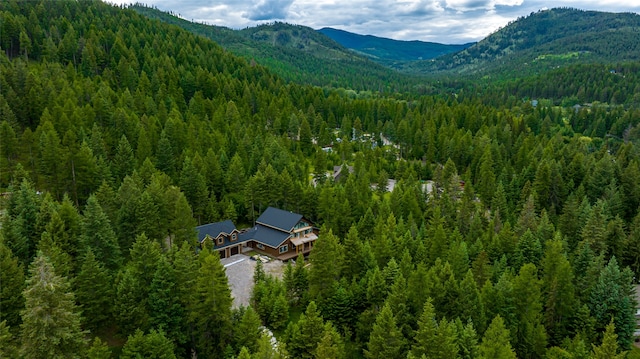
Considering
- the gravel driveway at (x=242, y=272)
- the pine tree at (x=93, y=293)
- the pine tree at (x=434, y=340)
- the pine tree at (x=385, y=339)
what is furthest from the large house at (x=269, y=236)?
the pine tree at (x=434, y=340)

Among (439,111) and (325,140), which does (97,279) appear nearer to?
(325,140)

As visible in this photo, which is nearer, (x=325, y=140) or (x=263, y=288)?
(x=263, y=288)

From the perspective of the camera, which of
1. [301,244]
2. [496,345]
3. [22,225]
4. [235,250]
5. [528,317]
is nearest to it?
[496,345]

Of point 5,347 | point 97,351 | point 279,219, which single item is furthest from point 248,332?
point 279,219

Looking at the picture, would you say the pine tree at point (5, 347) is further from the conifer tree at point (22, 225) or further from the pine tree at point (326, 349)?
the pine tree at point (326, 349)

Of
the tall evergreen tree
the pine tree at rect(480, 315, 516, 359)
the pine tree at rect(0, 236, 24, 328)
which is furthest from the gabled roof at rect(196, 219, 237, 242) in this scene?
the pine tree at rect(480, 315, 516, 359)

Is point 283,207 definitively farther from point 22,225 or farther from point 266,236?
point 22,225

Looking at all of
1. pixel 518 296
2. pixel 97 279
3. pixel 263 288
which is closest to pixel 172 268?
pixel 97 279
